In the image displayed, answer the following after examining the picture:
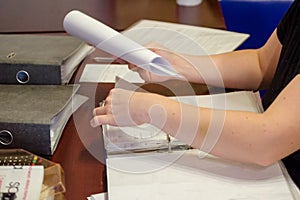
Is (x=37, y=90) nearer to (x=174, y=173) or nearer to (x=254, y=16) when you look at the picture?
(x=174, y=173)

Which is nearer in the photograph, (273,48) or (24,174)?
(24,174)

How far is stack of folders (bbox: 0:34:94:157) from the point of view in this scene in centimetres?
88

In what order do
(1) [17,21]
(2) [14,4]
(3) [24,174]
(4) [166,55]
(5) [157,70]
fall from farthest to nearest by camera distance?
1. (2) [14,4]
2. (1) [17,21]
3. (4) [166,55]
4. (5) [157,70]
5. (3) [24,174]

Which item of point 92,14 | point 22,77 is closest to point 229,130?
point 22,77

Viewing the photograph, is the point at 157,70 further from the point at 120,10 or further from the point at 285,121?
the point at 120,10

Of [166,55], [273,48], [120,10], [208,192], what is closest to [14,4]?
[120,10]

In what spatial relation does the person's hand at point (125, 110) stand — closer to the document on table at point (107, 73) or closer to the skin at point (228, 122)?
the skin at point (228, 122)

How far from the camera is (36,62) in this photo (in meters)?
0.99

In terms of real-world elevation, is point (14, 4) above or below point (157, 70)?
below

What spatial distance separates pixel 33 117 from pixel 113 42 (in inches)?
7.2

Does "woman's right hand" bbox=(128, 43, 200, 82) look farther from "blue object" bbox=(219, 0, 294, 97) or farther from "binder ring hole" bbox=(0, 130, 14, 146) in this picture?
"blue object" bbox=(219, 0, 294, 97)

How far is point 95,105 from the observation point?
3.45 ft

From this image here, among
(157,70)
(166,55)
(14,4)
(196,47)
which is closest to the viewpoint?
(157,70)

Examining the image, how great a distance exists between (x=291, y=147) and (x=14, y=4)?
40.6 inches
